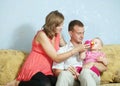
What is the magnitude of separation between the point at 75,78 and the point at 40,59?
0.39 metres

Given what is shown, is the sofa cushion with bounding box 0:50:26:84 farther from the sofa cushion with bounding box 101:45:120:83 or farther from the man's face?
the sofa cushion with bounding box 101:45:120:83

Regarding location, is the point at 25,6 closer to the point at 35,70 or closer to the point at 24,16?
the point at 24,16

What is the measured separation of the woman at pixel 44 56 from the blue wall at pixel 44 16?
1.70ft

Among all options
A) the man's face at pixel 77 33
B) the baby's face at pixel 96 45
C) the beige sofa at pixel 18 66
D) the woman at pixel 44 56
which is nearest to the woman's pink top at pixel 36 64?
the woman at pixel 44 56

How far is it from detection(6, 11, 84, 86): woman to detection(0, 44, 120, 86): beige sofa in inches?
4.5

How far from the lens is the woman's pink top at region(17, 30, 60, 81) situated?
2.72 meters

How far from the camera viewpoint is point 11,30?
129 inches

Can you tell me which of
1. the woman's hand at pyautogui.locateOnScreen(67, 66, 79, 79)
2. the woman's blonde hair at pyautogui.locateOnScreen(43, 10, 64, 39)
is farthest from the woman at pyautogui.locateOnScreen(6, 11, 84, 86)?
the woman's hand at pyautogui.locateOnScreen(67, 66, 79, 79)

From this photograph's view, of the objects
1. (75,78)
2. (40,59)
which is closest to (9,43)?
(40,59)

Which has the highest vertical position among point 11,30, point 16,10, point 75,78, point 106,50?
point 16,10

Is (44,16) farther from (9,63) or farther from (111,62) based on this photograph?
(111,62)

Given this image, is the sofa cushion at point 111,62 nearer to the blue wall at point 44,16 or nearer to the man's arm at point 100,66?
the man's arm at point 100,66

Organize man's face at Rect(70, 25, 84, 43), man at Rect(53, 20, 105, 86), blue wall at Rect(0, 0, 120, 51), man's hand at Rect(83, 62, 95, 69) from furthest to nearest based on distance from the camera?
Result: 1. blue wall at Rect(0, 0, 120, 51)
2. man's face at Rect(70, 25, 84, 43)
3. man's hand at Rect(83, 62, 95, 69)
4. man at Rect(53, 20, 105, 86)

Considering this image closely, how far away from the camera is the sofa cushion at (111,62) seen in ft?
Answer: 9.44
